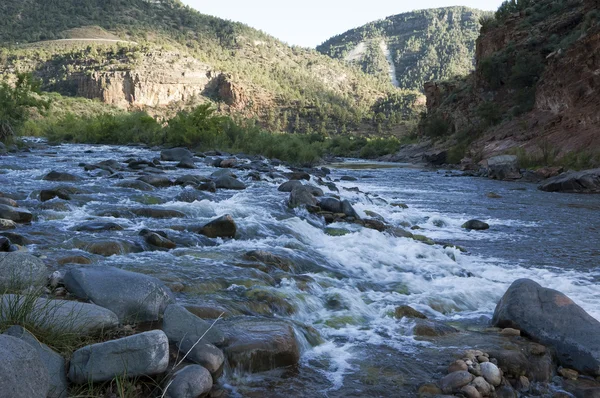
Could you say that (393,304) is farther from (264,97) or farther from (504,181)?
(264,97)

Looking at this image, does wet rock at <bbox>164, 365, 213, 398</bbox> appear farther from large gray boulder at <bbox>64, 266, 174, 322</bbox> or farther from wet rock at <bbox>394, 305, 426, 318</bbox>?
wet rock at <bbox>394, 305, 426, 318</bbox>

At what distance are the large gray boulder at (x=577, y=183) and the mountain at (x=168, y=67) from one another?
68.2m

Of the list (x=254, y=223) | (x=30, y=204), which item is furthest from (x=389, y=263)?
(x=30, y=204)

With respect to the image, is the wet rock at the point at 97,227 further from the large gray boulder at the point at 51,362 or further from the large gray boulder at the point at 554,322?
the large gray boulder at the point at 554,322

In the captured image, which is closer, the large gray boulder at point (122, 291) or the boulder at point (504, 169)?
the large gray boulder at point (122, 291)

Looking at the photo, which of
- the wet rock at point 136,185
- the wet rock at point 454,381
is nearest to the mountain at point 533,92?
the wet rock at point 136,185

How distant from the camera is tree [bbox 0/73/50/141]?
22.1 meters

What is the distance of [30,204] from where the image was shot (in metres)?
8.80

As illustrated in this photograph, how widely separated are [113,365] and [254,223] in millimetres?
6045

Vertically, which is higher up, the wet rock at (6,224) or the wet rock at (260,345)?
the wet rock at (6,224)

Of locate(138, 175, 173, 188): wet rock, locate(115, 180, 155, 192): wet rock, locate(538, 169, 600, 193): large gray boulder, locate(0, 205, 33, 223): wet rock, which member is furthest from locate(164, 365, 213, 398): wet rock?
locate(538, 169, 600, 193): large gray boulder

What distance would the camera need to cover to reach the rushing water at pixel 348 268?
165 inches

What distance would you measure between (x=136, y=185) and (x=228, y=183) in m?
2.57

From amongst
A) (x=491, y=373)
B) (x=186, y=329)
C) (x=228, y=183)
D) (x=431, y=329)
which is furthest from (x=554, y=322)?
(x=228, y=183)
